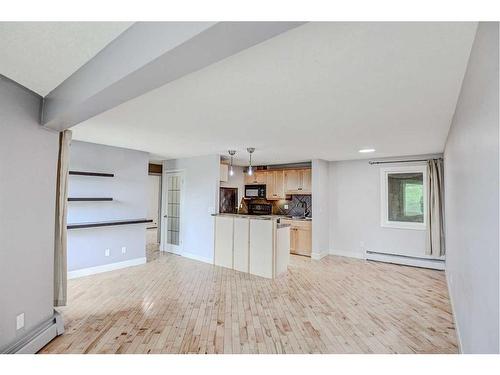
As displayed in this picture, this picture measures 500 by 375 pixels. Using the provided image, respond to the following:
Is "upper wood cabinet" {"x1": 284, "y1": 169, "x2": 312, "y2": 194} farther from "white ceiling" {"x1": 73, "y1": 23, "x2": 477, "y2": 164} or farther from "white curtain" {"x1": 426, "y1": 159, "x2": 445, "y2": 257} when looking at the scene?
"white curtain" {"x1": 426, "y1": 159, "x2": 445, "y2": 257}

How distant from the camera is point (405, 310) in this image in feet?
10.5

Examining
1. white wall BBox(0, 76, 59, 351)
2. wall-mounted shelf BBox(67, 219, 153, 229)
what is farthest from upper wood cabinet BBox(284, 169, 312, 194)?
white wall BBox(0, 76, 59, 351)

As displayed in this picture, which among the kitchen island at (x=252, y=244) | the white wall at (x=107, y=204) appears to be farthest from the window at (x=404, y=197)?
the white wall at (x=107, y=204)

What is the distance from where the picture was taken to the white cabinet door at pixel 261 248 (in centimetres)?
454

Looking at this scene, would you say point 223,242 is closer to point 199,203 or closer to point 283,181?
point 199,203

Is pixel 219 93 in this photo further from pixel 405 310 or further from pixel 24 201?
pixel 405 310

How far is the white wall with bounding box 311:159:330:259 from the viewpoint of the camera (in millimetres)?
5836

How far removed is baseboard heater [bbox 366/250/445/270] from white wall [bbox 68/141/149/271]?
496 cm

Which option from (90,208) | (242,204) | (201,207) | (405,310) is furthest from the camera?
(242,204)

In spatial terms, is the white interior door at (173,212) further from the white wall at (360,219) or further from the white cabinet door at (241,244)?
the white wall at (360,219)

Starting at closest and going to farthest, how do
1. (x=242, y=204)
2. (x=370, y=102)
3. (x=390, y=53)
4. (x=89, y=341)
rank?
(x=390, y=53), (x=370, y=102), (x=89, y=341), (x=242, y=204)

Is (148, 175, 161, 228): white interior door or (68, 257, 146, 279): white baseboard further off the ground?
(148, 175, 161, 228): white interior door

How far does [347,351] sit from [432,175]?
12.9 ft

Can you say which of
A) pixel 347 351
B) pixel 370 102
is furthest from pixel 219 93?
pixel 347 351
